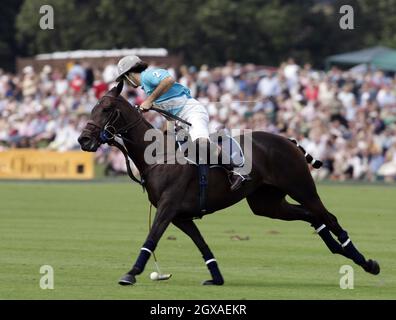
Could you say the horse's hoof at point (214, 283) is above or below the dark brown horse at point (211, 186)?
below

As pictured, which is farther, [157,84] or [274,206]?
[274,206]

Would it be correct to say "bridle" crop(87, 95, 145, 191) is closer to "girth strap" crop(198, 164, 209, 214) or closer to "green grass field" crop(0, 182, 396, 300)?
"girth strap" crop(198, 164, 209, 214)

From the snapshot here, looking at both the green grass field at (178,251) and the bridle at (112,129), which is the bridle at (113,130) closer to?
the bridle at (112,129)

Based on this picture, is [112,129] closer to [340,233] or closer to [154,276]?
[154,276]

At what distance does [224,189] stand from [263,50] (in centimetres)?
4059

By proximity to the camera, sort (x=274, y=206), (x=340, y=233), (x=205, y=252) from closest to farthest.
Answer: (x=205, y=252), (x=340, y=233), (x=274, y=206)

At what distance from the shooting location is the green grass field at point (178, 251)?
13.4m

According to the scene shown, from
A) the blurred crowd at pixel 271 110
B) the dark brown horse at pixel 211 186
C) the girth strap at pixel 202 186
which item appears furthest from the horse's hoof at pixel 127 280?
the blurred crowd at pixel 271 110

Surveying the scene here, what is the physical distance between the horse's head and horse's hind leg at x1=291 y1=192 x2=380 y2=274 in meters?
2.42

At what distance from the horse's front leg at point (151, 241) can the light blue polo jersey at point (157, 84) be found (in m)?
1.32

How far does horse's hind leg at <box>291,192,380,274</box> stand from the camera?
14688mm

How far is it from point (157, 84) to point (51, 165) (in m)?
22.6

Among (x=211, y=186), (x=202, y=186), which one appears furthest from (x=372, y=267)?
(x=202, y=186)

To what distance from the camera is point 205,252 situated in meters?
14.3
